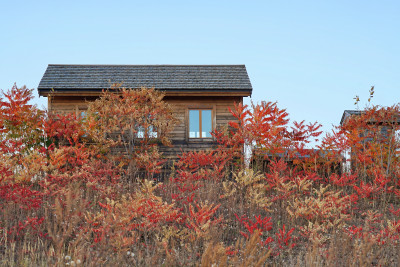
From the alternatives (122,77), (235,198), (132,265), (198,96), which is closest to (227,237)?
(235,198)

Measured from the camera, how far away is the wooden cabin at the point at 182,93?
50.0 feet

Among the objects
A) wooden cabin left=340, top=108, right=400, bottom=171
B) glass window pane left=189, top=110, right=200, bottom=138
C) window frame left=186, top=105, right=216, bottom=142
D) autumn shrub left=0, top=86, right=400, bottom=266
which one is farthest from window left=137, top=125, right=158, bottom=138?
wooden cabin left=340, top=108, right=400, bottom=171

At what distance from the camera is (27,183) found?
10664 millimetres

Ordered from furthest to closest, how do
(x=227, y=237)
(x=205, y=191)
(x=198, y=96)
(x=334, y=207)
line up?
1. (x=198, y=96)
2. (x=205, y=191)
3. (x=334, y=207)
4. (x=227, y=237)

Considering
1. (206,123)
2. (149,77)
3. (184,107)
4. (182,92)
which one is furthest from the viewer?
(149,77)

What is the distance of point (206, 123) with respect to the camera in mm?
15469

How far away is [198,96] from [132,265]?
33.2 feet

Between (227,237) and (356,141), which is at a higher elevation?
(356,141)

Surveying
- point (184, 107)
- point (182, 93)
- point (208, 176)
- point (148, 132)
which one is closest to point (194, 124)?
point (184, 107)

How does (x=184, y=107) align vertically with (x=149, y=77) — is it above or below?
below

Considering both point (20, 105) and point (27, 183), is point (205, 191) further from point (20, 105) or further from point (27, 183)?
point (20, 105)

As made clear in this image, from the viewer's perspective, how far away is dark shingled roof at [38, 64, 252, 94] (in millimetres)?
→ 15352

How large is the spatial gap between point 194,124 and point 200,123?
24cm

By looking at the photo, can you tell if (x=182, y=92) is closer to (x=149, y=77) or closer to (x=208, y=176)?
(x=149, y=77)
